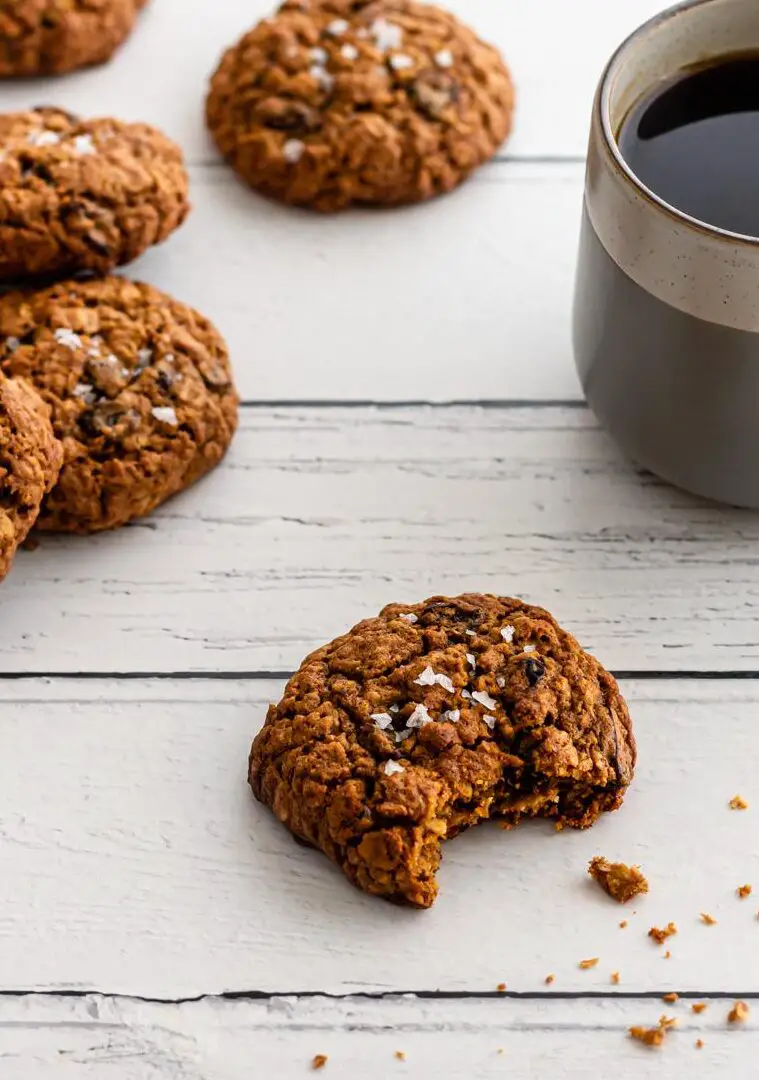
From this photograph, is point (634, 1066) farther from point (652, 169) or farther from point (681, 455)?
point (652, 169)

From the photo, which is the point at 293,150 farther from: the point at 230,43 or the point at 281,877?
the point at 281,877

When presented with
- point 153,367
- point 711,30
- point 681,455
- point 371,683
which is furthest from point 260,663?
point 711,30

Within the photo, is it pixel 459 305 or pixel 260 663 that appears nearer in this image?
pixel 260 663

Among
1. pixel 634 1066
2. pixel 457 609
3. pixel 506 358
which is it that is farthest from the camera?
pixel 506 358

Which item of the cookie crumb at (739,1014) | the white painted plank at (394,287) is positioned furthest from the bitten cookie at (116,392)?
the cookie crumb at (739,1014)

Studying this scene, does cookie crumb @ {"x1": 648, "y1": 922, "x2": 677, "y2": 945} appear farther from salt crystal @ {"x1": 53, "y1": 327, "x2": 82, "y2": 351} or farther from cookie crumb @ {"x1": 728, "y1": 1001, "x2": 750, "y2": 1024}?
salt crystal @ {"x1": 53, "y1": 327, "x2": 82, "y2": 351}

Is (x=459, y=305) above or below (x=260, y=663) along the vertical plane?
above

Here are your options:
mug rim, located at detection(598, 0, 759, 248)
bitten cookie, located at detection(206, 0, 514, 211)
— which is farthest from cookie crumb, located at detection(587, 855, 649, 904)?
bitten cookie, located at detection(206, 0, 514, 211)
